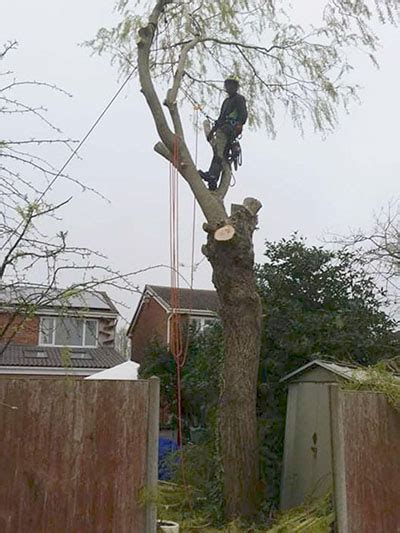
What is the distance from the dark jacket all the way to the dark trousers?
0.27ft

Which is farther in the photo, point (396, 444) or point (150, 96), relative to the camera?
point (150, 96)

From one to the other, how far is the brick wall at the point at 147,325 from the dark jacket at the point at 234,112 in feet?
47.4

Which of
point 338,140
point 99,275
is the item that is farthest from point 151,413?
point 338,140

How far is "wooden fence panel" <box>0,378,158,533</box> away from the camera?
4027mm

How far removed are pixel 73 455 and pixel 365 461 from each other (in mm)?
2452

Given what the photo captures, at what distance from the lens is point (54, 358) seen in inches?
757

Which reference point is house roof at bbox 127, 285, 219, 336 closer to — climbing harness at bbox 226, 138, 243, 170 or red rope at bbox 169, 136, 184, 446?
climbing harness at bbox 226, 138, 243, 170

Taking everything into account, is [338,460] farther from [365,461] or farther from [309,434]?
[309,434]

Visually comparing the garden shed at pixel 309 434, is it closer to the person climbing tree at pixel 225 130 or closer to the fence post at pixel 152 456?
the fence post at pixel 152 456

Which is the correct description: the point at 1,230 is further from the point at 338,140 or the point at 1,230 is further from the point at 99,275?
the point at 338,140

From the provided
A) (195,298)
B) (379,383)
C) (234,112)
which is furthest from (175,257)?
(195,298)

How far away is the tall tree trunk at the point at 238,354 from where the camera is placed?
5973mm

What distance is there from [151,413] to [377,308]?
5821 mm

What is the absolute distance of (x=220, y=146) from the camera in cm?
753
